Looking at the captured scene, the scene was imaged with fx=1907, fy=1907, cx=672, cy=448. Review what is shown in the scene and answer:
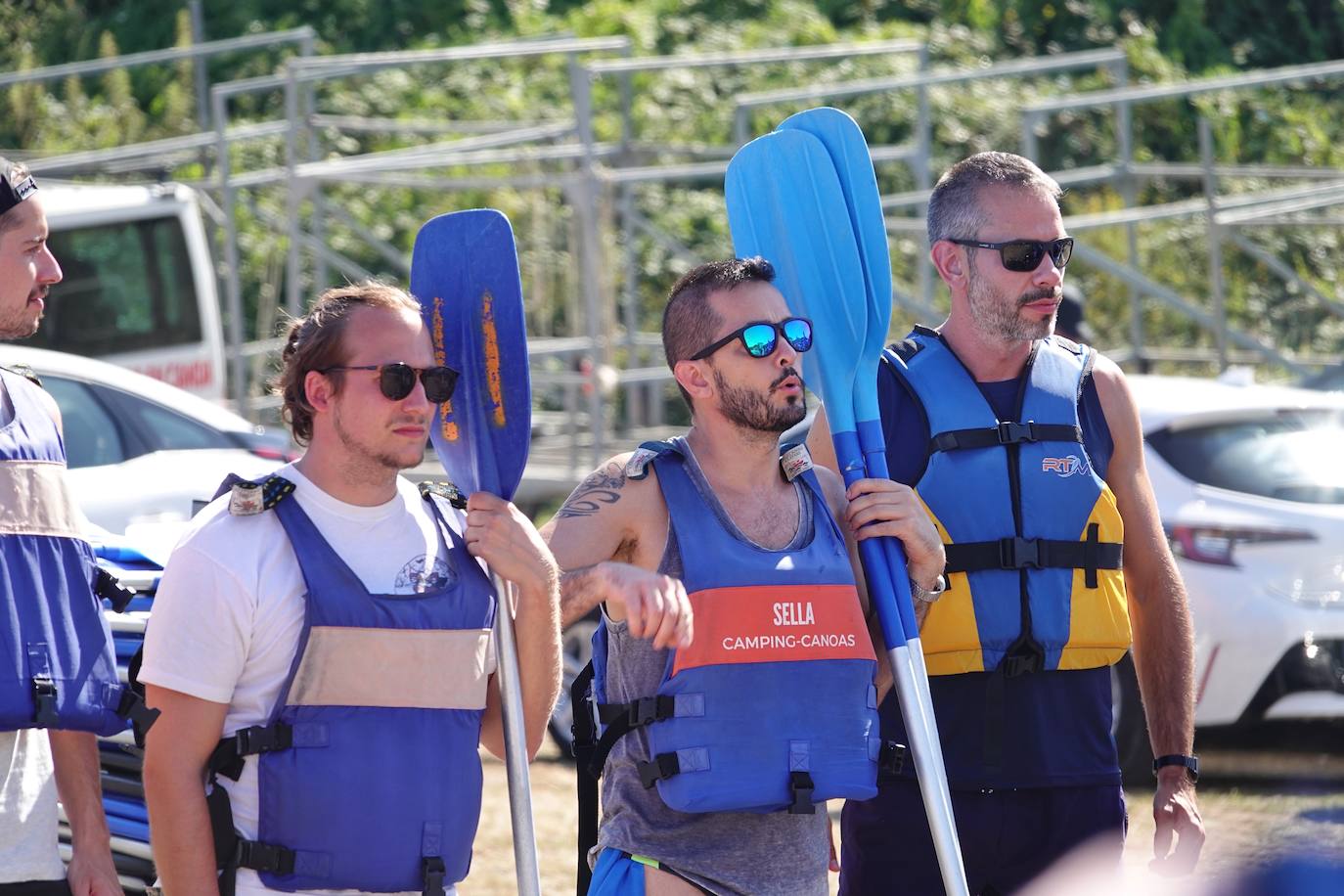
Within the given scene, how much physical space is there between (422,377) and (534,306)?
872cm

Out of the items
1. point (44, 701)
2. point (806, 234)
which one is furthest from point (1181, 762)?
point (44, 701)

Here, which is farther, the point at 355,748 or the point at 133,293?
the point at 133,293

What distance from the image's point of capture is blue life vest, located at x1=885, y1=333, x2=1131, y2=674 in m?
3.46

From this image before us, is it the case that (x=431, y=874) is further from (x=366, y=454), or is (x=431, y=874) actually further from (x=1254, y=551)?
(x=1254, y=551)

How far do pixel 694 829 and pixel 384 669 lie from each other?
0.60 m

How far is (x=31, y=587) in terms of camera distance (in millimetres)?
2924

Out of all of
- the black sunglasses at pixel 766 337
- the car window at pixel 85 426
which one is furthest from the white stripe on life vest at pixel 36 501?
the car window at pixel 85 426

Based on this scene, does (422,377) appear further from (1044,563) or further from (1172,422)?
(1172,422)

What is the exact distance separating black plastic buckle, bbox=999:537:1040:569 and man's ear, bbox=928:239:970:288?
1.77ft

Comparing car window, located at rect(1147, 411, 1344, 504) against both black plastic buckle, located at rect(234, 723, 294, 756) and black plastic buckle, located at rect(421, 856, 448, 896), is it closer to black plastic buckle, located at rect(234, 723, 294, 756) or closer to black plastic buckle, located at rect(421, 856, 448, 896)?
black plastic buckle, located at rect(421, 856, 448, 896)

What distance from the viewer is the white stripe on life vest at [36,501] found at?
9.61 feet

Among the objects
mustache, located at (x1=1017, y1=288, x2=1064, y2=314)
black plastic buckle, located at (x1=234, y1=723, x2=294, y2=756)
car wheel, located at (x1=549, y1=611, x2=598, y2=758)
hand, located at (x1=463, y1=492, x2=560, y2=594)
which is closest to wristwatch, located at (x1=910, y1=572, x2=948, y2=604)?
mustache, located at (x1=1017, y1=288, x2=1064, y2=314)

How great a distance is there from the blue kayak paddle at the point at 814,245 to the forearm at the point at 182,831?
1281mm

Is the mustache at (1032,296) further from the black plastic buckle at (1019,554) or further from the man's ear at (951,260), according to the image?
the black plastic buckle at (1019,554)
